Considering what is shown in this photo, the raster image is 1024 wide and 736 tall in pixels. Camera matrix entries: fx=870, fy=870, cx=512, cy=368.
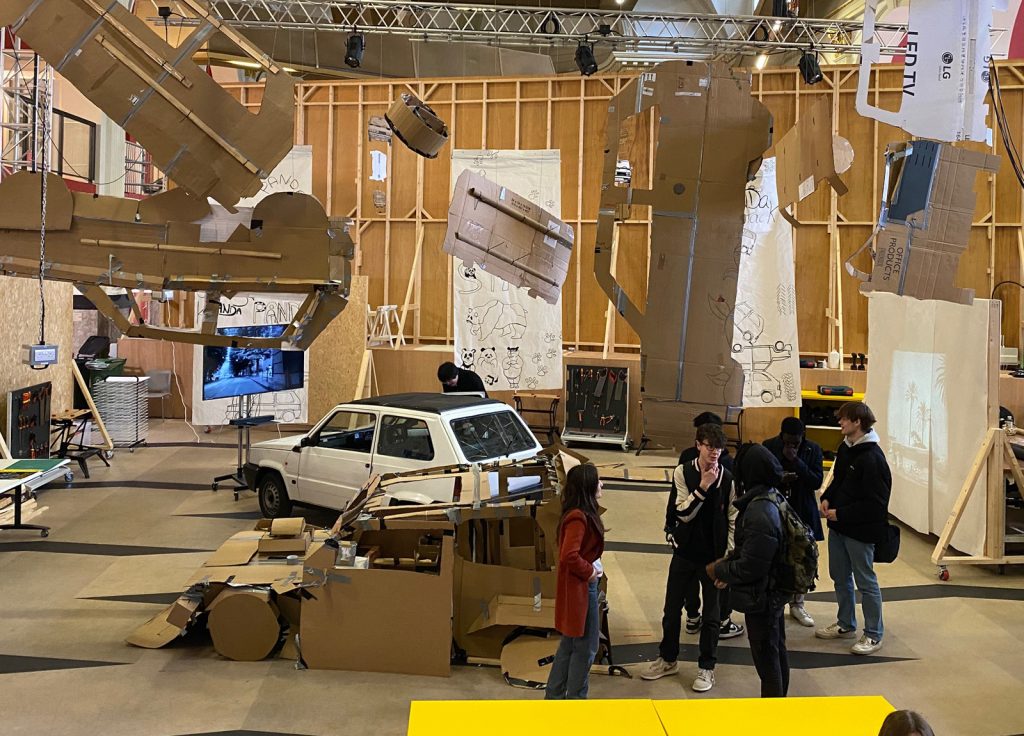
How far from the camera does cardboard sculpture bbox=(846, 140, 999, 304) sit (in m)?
4.36

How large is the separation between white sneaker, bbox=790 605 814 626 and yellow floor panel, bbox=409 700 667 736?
3814mm

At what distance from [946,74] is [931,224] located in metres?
0.75

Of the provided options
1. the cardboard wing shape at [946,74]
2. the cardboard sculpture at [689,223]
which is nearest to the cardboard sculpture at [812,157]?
the cardboard sculpture at [689,223]

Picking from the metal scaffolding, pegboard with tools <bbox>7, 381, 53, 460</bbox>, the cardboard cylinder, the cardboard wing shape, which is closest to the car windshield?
the cardboard cylinder

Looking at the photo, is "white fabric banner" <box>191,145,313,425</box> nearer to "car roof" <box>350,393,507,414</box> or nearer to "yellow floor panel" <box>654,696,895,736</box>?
"car roof" <box>350,393,507,414</box>

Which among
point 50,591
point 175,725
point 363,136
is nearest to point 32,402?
point 50,591

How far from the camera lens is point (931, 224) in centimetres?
437

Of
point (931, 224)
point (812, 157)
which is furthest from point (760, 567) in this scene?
point (812, 157)

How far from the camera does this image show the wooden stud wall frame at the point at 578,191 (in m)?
14.0

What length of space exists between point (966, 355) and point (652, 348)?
5.04m

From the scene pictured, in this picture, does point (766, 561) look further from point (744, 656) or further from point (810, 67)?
point (810, 67)

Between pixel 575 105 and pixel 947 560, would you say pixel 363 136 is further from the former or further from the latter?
pixel 947 560

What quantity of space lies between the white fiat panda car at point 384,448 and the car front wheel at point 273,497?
10 millimetres

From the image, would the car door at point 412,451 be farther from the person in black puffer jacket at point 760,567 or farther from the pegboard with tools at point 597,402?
the pegboard with tools at point 597,402
